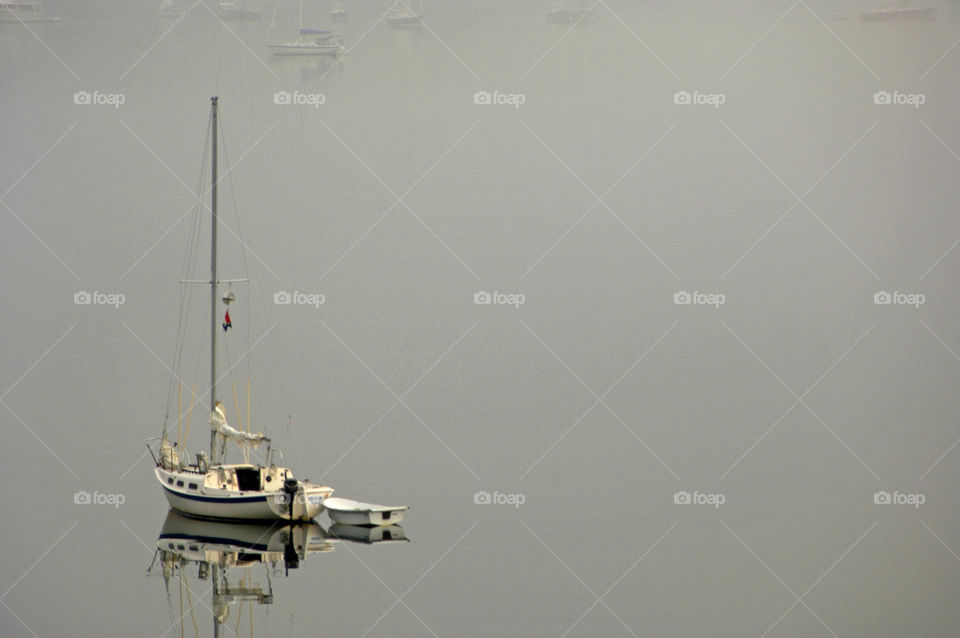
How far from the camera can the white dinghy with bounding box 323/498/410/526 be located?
11.7 m

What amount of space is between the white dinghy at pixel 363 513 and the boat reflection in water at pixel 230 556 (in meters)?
0.07

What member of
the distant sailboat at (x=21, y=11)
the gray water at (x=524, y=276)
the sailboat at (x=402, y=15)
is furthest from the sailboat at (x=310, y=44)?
the distant sailboat at (x=21, y=11)

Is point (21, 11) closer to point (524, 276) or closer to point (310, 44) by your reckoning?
point (310, 44)

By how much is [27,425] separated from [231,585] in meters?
5.69

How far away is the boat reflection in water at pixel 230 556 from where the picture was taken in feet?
31.1

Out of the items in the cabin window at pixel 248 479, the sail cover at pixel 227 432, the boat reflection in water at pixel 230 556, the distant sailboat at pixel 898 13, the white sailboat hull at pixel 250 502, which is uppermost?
the distant sailboat at pixel 898 13

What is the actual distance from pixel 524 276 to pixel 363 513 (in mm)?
7189

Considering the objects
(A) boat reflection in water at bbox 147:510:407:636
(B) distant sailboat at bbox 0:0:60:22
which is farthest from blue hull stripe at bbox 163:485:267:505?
(B) distant sailboat at bbox 0:0:60:22

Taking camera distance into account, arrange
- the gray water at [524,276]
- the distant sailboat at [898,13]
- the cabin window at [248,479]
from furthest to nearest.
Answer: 1. the distant sailboat at [898,13]
2. the gray water at [524,276]
3. the cabin window at [248,479]

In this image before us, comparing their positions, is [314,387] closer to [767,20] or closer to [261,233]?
[261,233]

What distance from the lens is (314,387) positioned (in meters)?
16.3

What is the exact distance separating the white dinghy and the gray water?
22 centimetres

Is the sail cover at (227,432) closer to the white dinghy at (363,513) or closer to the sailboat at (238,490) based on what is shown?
the sailboat at (238,490)

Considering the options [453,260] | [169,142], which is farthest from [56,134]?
[453,260]
